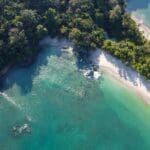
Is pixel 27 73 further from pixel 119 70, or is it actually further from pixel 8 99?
pixel 119 70

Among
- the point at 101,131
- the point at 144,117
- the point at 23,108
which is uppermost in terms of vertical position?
the point at 144,117

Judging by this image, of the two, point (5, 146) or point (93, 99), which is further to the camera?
point (93, 99)

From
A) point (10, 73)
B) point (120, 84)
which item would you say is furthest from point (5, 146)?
point (120, 84)

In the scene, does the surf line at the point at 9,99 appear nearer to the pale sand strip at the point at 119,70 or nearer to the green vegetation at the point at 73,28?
the green vegetation at the point at 73,28

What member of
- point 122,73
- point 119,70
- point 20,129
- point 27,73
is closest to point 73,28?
point 119,70

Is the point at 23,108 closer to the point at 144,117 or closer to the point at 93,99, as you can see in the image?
the point at 93,99

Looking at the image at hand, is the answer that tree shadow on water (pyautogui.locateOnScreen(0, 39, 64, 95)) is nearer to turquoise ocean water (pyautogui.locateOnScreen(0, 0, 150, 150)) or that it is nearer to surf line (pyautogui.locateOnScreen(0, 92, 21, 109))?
turquoise ocean water (pyautogui.locateOnScreen(0, 0, 150, 150))

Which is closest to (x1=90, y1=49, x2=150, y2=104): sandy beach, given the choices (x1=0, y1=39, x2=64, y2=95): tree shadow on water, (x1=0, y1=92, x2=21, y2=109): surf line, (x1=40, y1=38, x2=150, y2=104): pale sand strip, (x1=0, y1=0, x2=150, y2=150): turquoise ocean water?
(x1=40, y1=38, x2=150, y2=104): pale sand strip
